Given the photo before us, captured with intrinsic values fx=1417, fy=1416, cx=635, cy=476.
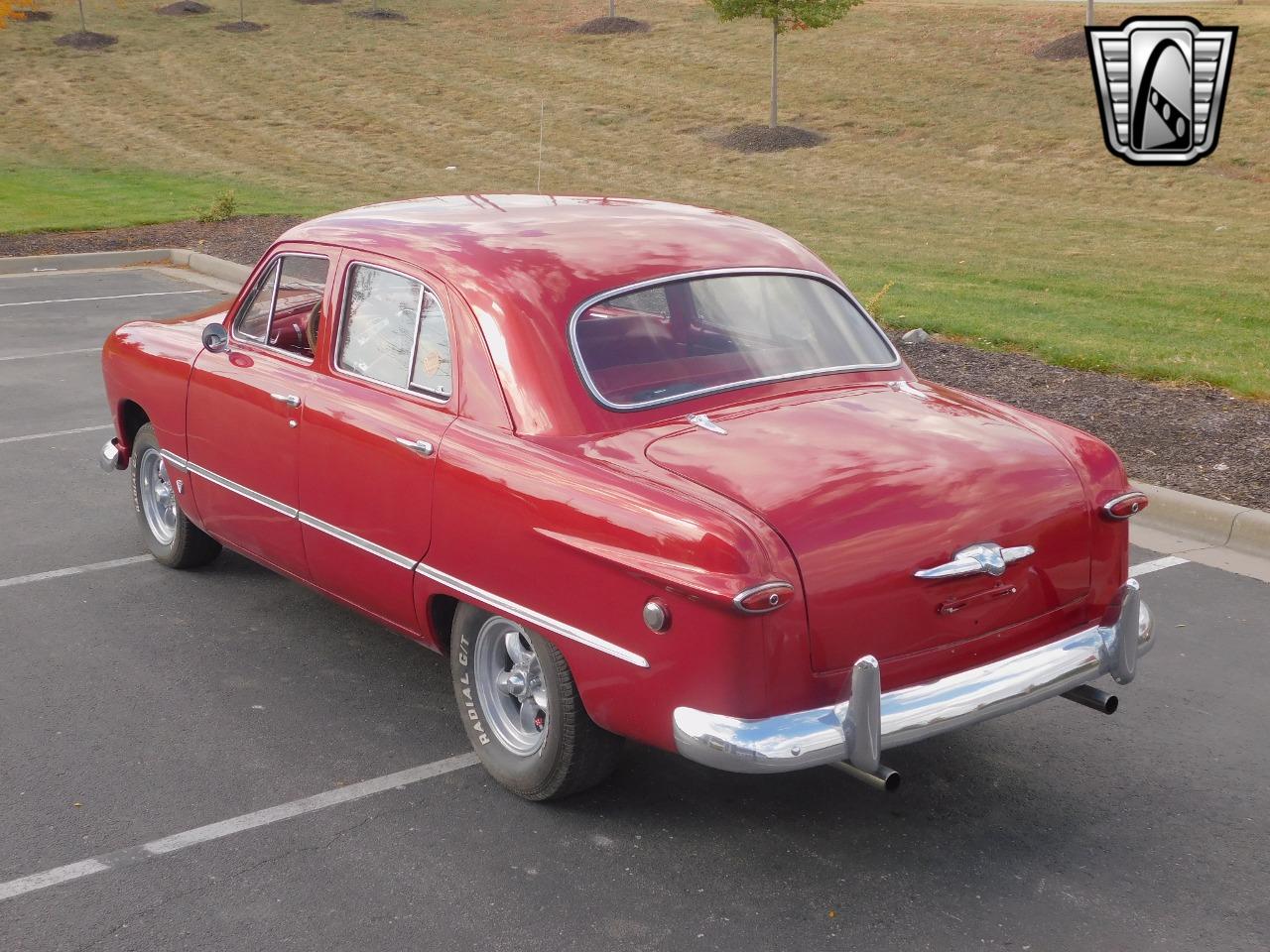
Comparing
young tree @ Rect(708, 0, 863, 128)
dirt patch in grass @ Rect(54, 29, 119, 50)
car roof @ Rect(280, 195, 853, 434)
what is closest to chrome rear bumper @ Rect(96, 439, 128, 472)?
car roof @ Rect(280, 195, 853, 434)

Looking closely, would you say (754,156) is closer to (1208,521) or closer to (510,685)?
(1208,521)

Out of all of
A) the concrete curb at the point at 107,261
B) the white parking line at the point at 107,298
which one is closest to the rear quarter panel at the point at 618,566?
the white parking line at the point at 107,298

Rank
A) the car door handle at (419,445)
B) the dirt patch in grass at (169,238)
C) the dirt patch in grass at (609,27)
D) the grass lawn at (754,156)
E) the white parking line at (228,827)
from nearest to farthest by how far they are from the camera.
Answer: the white parking line at (228,827), the car door handle at (419,445), the grass lawn at (754,156), the dirt patch in grass at (169,238), the dirt patch in grass at (609,27)

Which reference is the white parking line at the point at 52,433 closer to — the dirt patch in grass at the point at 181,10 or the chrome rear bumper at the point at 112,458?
the chrome rear bumper at the point at 112,458

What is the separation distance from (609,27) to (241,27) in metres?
11.9

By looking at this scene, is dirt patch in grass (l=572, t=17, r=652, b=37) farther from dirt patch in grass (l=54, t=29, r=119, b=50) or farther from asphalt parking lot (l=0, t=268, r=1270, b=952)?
asphalt parking lot (l=0, t=268, r=1270, b=952)

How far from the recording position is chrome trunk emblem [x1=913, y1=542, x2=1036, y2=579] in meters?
4.04

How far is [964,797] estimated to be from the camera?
4.67m

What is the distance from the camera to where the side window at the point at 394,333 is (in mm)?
4949

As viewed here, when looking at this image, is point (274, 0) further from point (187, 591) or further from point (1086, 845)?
point (1086, 845)

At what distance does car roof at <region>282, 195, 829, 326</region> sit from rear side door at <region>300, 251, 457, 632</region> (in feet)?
0.42

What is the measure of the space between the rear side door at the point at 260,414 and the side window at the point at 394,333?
0.22m

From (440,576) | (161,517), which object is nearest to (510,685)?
(440,576)

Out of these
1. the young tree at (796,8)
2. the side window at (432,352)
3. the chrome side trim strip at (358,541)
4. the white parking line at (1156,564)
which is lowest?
the white parking line at (1156,564)
